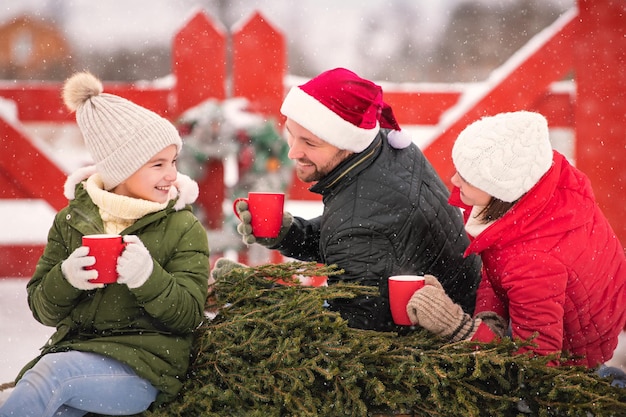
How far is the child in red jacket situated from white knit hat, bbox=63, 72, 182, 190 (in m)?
1.07

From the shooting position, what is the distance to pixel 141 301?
248 cm

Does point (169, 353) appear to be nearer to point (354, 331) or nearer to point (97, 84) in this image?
point (354, 331)

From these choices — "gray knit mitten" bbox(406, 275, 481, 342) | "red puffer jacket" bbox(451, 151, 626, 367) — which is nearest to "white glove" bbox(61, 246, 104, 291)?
"gray knit mitten" bbox(406, 275, 481, 342)

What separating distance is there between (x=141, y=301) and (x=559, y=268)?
1395 millimetres

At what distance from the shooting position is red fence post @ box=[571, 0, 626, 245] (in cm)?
544

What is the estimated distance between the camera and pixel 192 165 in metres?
5.82

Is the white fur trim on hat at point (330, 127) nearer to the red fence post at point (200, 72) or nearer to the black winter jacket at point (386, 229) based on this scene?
the black winter jacket at point (386, 229)

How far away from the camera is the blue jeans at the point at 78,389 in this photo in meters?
2.35

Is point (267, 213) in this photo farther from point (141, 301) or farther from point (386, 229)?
point (141, 301)

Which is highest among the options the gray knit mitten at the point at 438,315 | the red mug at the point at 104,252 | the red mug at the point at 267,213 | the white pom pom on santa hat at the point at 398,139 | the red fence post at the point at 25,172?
the white pom pom on santa hat at the point at 398,139

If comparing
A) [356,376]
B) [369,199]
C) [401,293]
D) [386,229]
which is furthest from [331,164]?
[356,376]

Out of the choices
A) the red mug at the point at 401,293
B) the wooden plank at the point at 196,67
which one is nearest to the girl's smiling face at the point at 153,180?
the red mug at the point at 401,293

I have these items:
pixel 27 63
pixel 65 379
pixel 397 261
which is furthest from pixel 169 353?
pixel 27 63

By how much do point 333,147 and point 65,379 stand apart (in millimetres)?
1399
